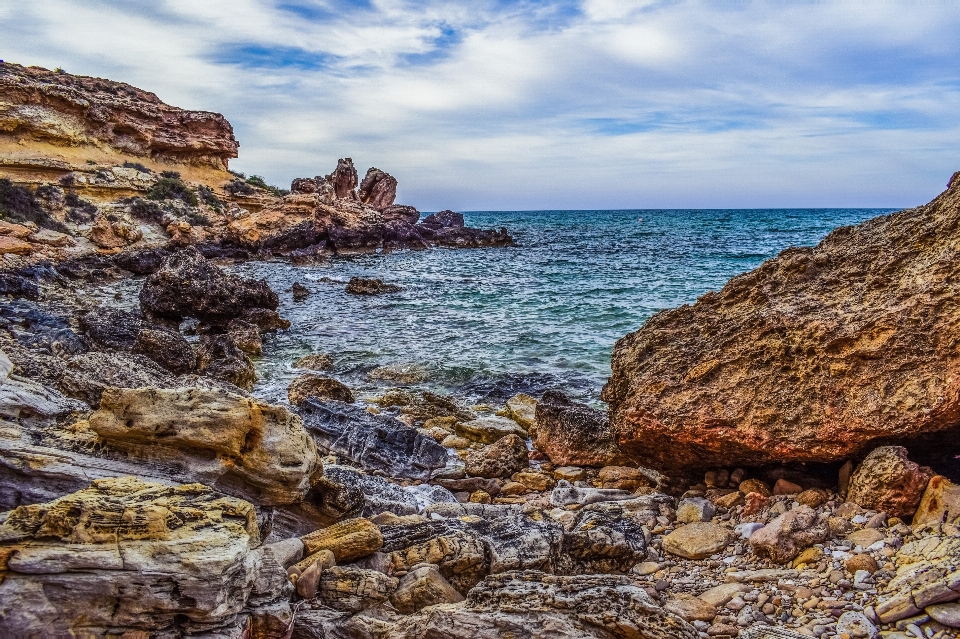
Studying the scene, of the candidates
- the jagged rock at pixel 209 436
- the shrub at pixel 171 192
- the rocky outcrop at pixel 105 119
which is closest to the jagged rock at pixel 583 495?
the jagged rock at pixel 209 436

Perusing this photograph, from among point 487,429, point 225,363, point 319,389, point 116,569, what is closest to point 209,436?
point 116,569

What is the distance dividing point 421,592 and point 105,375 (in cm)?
486

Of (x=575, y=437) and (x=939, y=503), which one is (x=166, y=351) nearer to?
(x=575, y=437)

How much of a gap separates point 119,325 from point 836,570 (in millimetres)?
13139

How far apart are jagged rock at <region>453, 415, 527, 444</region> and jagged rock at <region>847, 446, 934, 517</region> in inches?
207

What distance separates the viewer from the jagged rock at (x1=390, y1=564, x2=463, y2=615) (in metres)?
3.64

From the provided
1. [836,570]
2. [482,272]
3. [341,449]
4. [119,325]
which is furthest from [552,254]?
[836,570]

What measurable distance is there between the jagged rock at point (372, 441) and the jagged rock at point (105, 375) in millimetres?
1887

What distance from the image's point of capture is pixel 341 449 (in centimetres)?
788

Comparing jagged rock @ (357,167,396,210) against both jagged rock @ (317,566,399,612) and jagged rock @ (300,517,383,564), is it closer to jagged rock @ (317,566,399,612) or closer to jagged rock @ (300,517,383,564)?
jagged rock @ (300,517,383,564)

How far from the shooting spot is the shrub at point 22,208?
87.7ft

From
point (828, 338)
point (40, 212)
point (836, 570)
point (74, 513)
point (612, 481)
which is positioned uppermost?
point (40, 212)

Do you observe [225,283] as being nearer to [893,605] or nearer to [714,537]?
[714,537]

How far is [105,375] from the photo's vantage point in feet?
21.5
